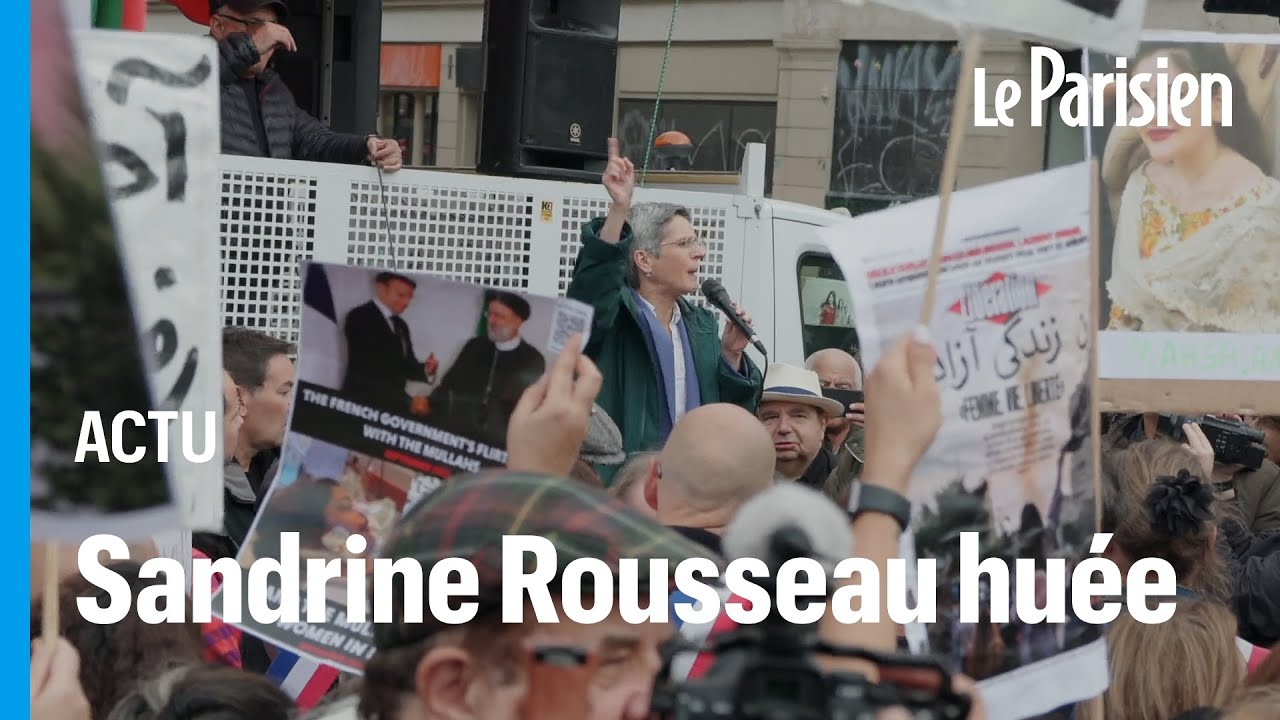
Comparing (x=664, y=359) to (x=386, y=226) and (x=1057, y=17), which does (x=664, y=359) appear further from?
(x=1057, y=17)

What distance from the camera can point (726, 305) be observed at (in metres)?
5.97

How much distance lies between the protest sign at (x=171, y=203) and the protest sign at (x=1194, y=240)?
235 centimetres

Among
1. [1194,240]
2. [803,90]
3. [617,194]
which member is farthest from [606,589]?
[803,90]

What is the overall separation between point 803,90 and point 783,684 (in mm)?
17026

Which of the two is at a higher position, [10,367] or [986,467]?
[10,367]

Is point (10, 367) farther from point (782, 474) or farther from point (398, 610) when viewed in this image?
point (782, 474)

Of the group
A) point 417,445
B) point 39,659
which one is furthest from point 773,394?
point 39,659

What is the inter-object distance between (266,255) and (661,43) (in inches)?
518

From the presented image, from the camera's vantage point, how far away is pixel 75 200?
6.21 ft

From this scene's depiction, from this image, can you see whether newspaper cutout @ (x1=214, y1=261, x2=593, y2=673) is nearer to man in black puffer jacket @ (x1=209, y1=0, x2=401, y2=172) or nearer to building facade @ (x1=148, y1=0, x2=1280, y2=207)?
man in black puffer jacket @ (x1=209, y1=0, x2=401, y2=172)

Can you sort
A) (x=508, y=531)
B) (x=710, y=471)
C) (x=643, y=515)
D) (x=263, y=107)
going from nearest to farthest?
1. (x=508, y=531)
2. (x=643, y=515)
3. (x=710, y=471)
4. (x=263, y=107)

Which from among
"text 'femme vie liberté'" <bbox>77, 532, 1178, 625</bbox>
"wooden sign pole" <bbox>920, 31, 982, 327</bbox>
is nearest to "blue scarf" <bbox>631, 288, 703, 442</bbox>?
"text 'femme vie liberté'" <bbox>77, 532, 1178, 625</bbox>

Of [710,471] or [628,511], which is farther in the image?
[710,471]

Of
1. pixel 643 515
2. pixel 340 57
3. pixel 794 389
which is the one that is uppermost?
pixel 340 57
